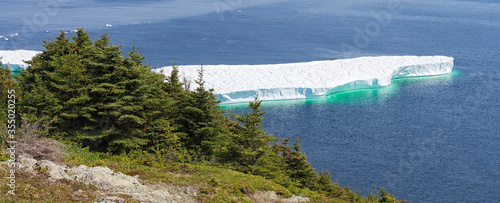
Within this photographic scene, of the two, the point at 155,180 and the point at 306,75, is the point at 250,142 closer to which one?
the point at 155,180

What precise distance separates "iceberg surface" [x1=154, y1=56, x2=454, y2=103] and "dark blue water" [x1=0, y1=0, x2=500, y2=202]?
4.30 feet

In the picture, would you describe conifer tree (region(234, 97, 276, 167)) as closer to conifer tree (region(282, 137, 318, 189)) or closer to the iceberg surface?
conifer tree (region(282, 137, 318, 189))

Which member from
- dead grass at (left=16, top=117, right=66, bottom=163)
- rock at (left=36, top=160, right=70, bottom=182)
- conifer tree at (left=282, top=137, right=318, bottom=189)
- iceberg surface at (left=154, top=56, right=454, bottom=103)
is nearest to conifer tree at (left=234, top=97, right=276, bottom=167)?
conifer tree at (left=282, top=137, right=318, bottom=189)

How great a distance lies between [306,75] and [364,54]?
1844 cm

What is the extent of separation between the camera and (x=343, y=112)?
4453cm

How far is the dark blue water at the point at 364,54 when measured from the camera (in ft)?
105

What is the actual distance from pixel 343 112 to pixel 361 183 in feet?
51.1

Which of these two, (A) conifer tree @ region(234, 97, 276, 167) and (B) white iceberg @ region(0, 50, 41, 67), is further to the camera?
(B) white iceberg @ region(0, 50, 41, 67)

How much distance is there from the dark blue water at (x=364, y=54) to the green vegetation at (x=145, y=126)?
370 inches

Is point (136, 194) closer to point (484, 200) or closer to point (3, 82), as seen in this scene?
point (3, 82)

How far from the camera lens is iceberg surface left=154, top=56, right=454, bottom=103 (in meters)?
47.0

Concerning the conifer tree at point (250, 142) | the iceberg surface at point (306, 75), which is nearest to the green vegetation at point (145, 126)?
the conifer tree at point (250, 142)

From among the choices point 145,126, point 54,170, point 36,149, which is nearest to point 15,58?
point 145,126

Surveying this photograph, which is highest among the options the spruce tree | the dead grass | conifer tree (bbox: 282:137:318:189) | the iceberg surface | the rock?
the iceberg surface
